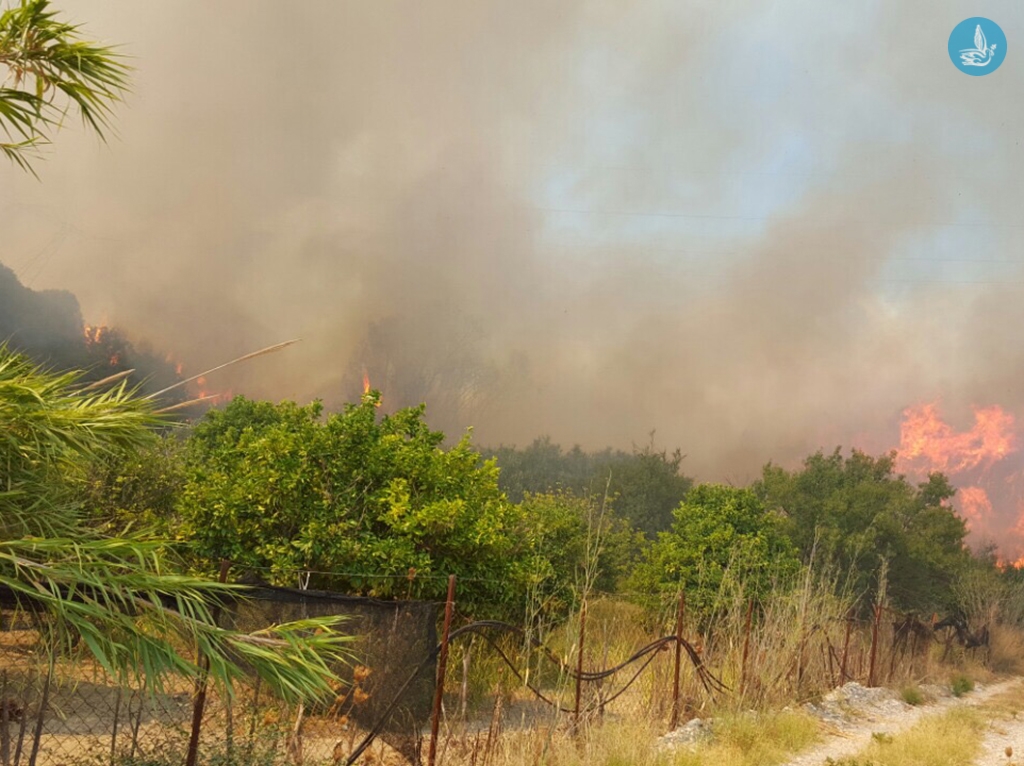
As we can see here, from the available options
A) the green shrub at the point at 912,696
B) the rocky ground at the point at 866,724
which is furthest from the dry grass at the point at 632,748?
the green shrub at the point at 912,696

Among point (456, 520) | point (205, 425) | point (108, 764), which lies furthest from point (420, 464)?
point (205, 425)

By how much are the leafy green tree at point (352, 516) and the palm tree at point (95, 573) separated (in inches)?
194

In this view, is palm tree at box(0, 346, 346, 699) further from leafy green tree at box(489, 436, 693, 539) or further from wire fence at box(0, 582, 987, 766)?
leafy green tree at box(489, 436, 693, 539)

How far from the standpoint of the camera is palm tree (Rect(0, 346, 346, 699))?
3990mm

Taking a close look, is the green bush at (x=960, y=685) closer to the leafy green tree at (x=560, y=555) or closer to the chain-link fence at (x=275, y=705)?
the leafy green tree at (x=560, y=555)

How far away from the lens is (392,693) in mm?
7082

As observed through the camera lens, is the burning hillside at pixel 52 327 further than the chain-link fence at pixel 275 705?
Yes

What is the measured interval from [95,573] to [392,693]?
3.76m

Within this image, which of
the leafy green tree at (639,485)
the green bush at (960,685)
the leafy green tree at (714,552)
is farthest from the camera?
the leafy green tree at (639,485)

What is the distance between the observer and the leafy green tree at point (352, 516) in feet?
32.3

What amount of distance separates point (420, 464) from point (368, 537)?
1194mm

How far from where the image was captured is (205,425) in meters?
23.3

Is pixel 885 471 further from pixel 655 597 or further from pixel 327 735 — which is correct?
pixel 327 735


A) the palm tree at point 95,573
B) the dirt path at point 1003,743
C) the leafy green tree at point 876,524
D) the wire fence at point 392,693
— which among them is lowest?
the dirt path at point 1003,743
